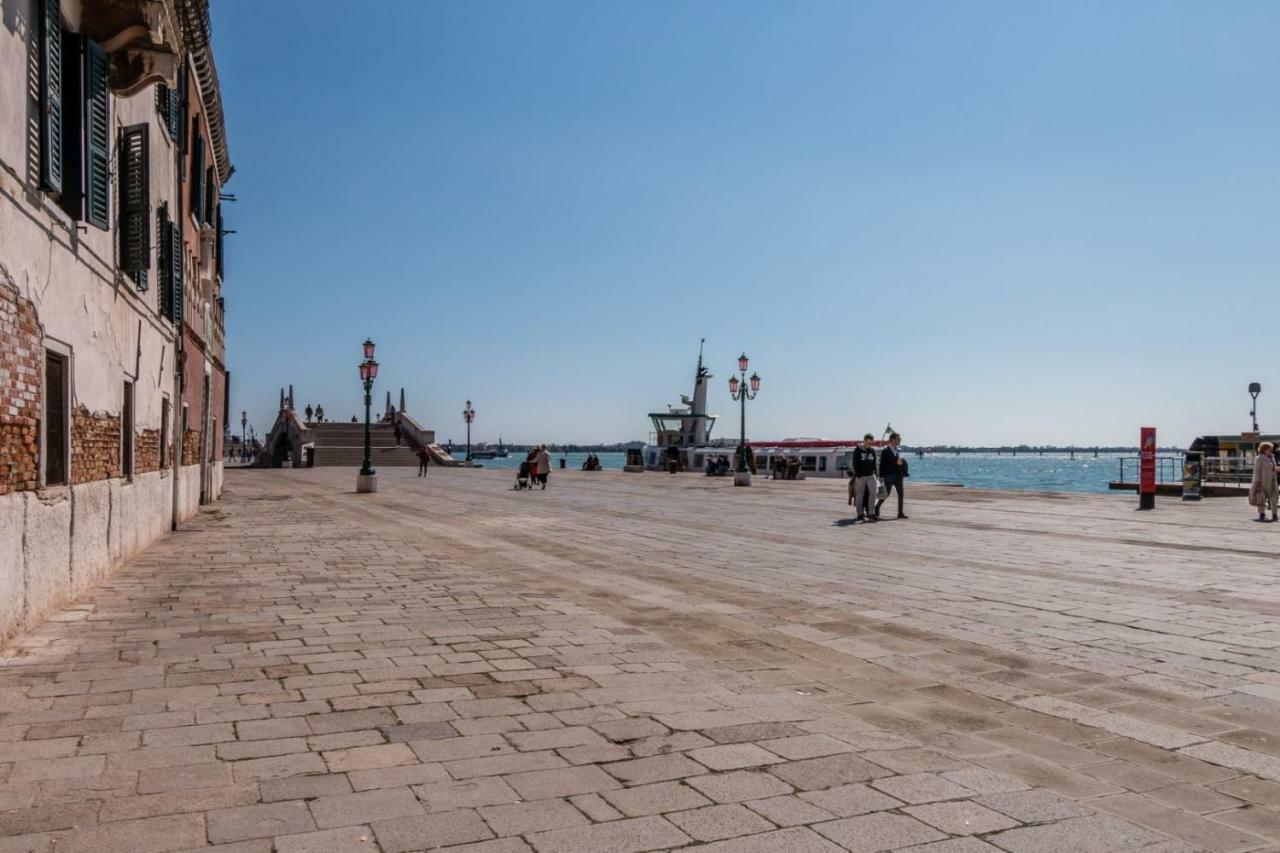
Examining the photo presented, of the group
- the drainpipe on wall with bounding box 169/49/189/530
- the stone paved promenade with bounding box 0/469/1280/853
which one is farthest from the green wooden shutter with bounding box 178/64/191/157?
the stone paved promenade with bounding box 0/469/1280/853

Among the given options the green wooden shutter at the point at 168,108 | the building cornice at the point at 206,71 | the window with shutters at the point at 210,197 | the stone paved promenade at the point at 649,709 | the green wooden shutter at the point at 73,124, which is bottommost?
the stone paved promenade at the point at 649,709

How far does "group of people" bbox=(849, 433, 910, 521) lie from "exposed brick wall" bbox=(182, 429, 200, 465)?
12.6 meters

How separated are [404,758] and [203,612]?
4657 mm

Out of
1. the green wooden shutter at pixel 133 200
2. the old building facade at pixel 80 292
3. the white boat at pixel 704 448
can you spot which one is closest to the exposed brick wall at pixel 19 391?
the old building facade at pixel 80 292

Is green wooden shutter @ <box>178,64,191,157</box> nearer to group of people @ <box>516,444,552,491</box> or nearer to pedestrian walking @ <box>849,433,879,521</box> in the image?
pedestrian walking @ <box>849,433,879,521</box>

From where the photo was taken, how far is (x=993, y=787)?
4047mm

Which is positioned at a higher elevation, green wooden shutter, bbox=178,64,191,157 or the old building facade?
green wooden shutter, bbox=178,64,191,157

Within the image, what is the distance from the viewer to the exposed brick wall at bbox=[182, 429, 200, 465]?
17.3 metres

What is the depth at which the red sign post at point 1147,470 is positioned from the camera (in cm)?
2120

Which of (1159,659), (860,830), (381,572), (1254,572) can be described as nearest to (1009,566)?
(1254,572)

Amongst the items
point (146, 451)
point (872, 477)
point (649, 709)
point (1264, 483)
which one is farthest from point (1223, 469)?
point (649, 709)

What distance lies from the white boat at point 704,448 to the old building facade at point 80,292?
1577 inches

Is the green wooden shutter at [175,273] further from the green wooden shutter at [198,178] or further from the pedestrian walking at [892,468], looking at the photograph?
the pedestrian walking at [892,468]

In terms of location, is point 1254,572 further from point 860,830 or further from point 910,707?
point 860,830
